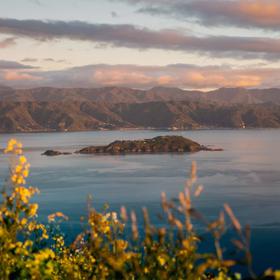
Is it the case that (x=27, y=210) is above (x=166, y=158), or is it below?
above

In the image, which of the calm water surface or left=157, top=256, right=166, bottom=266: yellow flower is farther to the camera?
the calm water surface

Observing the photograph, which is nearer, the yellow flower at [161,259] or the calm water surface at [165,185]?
the yellow flower at [161,259]

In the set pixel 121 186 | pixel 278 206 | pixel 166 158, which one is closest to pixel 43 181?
pixel 121 186

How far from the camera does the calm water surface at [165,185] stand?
77.8 metres

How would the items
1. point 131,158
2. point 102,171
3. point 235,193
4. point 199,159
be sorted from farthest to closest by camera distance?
point 131,158 < point 199,159 < point 102,171 < point 235,193

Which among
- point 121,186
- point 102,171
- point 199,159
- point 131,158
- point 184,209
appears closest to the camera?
point 184,209

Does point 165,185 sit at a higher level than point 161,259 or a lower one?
lower

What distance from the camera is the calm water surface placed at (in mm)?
77812

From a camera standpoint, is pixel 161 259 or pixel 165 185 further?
pixel 165 185

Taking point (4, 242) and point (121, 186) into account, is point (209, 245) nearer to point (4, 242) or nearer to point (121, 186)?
point (121, 186)

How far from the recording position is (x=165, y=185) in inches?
4560

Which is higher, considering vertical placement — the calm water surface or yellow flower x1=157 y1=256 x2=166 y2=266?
yellow flower x1=157 y1=256 x2=166 y2=266

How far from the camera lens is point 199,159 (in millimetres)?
179375

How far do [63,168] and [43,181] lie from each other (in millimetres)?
31348
